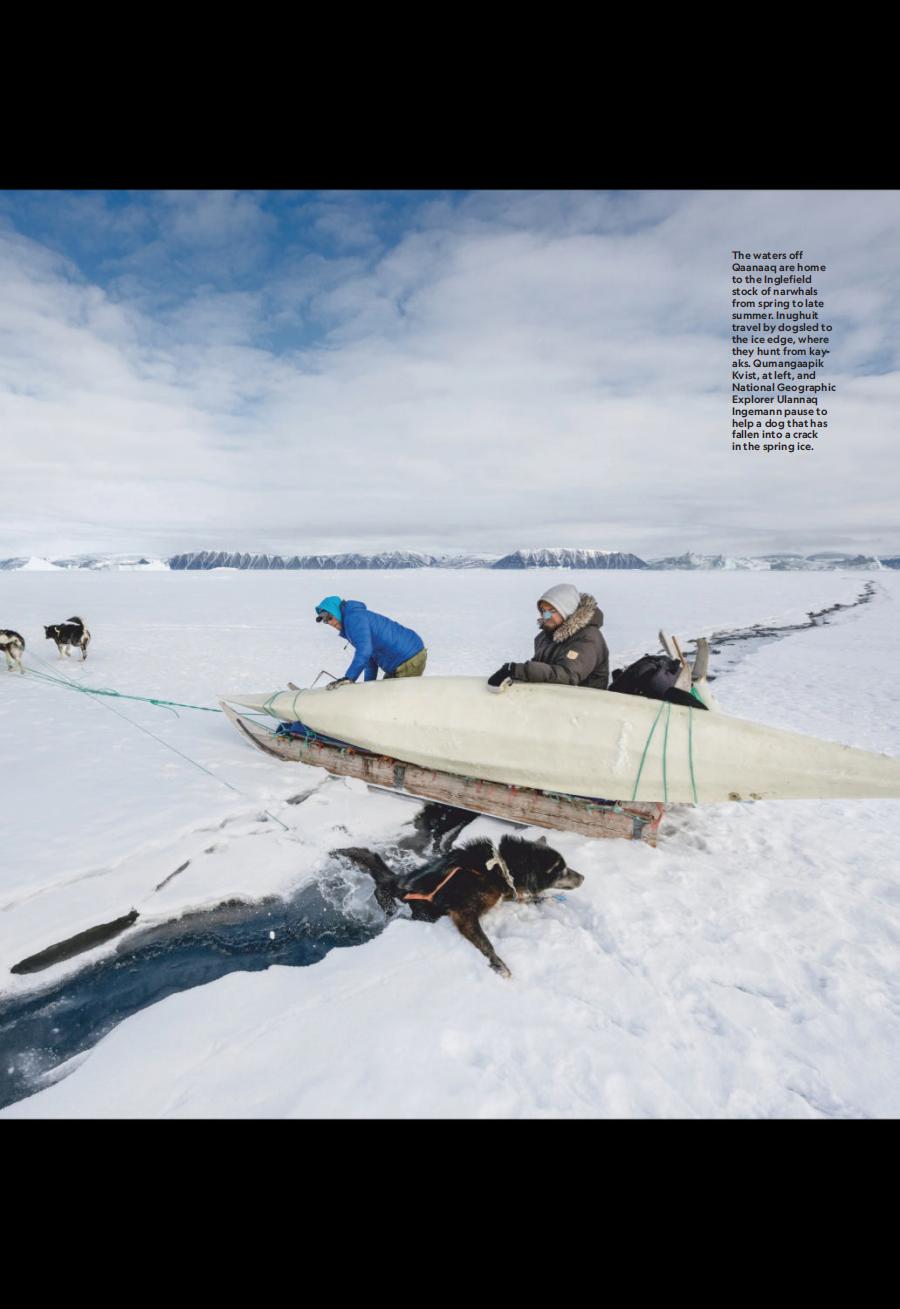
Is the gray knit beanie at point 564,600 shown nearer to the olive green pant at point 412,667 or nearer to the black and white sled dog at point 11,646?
the olive green pant at point 412,667

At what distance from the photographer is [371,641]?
→ 243 inches

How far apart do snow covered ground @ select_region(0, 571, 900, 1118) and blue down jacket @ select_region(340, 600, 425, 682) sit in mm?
1425

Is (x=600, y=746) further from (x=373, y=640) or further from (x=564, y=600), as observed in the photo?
(x=373, y=640)

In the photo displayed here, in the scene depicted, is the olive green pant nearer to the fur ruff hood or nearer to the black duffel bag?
the fur ruff hood

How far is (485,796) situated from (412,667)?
2137mm

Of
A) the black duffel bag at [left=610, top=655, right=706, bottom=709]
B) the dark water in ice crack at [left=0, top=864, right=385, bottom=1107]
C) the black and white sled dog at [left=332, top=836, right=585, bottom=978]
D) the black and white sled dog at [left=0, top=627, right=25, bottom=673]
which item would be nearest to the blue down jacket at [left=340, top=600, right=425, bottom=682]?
the black duffel bag at [left=610, top=655, right=706, bottom=709]

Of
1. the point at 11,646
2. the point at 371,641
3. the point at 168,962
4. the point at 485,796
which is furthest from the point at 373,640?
the point at 11,646

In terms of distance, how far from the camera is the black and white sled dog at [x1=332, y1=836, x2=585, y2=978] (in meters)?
3.56

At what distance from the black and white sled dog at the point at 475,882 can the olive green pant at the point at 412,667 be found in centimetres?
257

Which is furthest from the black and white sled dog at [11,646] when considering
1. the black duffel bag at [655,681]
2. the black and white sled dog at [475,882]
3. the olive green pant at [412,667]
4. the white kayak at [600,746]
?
the black duffel bag at [655,681]

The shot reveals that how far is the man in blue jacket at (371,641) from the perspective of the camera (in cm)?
595
